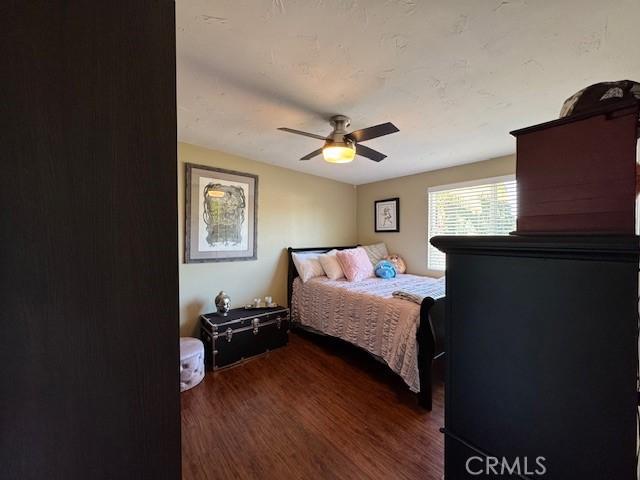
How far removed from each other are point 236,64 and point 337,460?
2.35m

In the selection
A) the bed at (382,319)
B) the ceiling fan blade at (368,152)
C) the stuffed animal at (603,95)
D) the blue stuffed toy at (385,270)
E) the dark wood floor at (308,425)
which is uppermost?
the ceiling fan blade at (368,152)

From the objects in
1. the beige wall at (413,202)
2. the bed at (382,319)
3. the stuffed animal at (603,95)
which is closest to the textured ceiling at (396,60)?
the stuffed animal at (603,95)

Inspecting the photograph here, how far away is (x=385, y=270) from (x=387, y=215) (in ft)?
3.57

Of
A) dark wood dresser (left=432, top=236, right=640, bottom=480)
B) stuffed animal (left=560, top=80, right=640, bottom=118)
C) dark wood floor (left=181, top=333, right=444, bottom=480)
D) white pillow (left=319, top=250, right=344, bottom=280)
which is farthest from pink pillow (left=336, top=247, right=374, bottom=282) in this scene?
stuffed animal (left=560, top=80, right=640, bottom=118)

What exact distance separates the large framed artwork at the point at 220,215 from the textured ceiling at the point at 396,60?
27.2 inches

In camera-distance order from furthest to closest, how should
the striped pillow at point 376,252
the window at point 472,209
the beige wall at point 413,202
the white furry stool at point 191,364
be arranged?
the striped pillow at point 376,252 < the beige wall at point 413,202 < the window at point 472,209 < the white furry stool at point 191,364

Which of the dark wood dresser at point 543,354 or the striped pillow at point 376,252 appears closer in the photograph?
the dark wood dresser at point 543,354

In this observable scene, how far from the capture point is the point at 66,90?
54 centimetres

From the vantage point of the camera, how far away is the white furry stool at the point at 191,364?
2.14 metres

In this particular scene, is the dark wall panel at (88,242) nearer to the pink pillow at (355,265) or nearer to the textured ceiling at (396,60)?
the textured ceiling at (396,60)

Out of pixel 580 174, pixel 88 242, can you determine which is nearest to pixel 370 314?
pixel 580 174

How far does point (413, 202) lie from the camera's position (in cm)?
388

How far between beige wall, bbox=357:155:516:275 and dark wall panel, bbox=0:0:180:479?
11.7 ft

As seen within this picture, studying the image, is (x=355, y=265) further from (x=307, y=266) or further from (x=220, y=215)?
(x=220, y=215)
